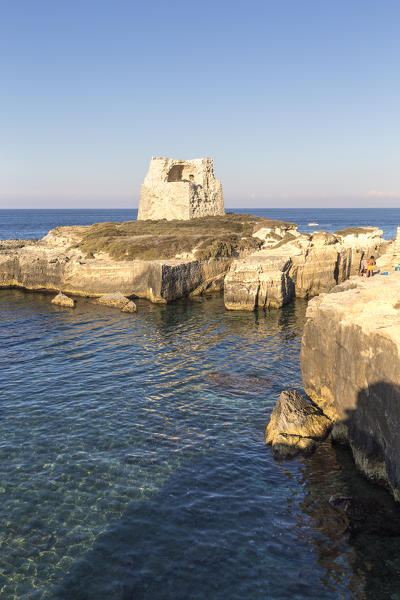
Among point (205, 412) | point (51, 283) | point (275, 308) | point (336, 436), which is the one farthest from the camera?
point (51, 283)

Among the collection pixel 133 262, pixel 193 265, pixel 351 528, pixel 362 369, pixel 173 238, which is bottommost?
pixel 351 528

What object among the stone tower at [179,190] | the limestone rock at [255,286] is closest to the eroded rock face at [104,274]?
the limestone rock at [255,286]

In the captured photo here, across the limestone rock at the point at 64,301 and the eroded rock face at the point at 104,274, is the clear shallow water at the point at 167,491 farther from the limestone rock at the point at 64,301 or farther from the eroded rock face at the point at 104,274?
the eroded rock face at the point at 104,274

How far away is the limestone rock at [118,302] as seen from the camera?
38.9 metres

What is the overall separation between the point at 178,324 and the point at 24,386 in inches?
580

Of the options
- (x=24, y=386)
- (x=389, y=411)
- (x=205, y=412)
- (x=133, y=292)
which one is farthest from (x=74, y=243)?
(x=389, y=411)

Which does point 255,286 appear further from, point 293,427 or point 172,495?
point 172,495

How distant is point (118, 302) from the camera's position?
Result: 134 ft

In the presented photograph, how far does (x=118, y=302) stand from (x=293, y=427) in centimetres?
2720

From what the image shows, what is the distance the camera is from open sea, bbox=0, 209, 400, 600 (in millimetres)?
10258

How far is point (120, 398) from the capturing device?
20.6 m

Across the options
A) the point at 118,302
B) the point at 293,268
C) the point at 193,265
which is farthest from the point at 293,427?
the point at 193,265

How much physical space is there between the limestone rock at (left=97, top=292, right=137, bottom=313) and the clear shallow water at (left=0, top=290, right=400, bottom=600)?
1326cm

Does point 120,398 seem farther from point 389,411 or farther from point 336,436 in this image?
point 389,411
